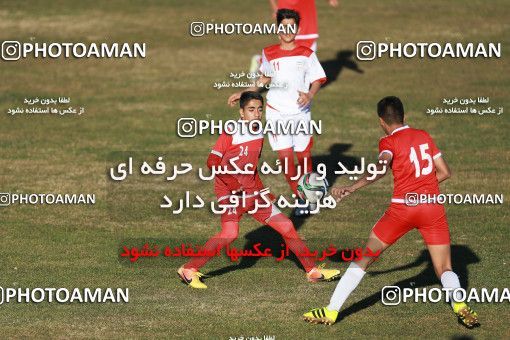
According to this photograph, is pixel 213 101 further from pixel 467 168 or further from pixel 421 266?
pixel 421 266

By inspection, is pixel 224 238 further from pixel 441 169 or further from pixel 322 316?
pixel 441 169

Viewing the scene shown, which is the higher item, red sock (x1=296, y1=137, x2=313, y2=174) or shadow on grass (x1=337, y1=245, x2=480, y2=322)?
red sock (x1=296, y1=137, x2=313, y2=174)

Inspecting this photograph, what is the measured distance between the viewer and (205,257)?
14.8 m

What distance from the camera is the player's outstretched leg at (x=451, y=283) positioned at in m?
13.0

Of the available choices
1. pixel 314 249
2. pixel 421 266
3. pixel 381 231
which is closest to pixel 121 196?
pixel 314 249

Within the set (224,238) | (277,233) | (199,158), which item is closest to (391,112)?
(224,238)

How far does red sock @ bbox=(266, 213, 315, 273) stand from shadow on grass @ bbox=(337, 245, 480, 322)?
964mm

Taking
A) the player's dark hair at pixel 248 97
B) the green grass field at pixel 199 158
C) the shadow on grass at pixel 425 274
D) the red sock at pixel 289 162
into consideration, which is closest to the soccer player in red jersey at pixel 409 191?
the green grass field at pixel 199 158

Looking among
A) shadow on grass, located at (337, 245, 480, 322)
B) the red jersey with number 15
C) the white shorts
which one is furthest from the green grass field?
the red jersey with number 15

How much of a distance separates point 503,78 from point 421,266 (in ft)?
40.2

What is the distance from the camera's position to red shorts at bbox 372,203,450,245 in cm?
1320

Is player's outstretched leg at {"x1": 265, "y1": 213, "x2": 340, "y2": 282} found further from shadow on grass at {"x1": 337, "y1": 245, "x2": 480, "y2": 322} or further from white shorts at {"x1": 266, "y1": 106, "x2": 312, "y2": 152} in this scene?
white shorts at {"x1": 266, "y1": 106, "x2": 312, "y2": 152}

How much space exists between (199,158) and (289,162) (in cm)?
409

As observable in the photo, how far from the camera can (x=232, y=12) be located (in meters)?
30.6
